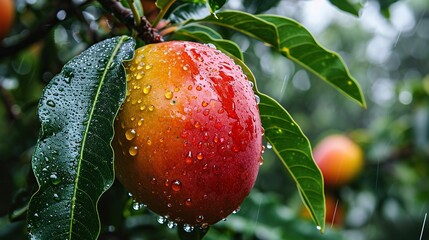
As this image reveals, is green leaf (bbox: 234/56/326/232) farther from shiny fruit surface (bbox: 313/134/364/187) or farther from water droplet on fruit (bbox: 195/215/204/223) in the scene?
shiny fruit surface (bbox: 313/134/364/187)

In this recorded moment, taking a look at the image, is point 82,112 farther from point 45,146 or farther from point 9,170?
point 9,170

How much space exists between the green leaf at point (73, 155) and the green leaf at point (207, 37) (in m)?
0.20

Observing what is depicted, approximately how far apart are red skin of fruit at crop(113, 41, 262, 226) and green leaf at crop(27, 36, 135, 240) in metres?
0.04

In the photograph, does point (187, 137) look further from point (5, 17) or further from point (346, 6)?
point (5, 17)

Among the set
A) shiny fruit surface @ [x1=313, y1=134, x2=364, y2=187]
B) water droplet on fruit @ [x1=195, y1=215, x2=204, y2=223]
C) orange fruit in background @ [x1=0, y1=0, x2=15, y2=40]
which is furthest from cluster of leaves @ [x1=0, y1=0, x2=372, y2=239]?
shiny fruit surface @ [x1=313, y1=134, x2=364, y2=187]

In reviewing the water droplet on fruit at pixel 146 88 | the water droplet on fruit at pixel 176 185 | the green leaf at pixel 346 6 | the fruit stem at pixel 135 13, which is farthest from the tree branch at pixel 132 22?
the green leaf at pixel 346 6

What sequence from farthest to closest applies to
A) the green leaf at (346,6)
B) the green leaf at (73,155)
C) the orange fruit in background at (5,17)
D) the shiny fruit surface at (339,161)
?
the shiny fruit surface at (339,161)
the orange fruit in background at (5,17)
the green leaf at (346,6)
the green leaf at (73,155)

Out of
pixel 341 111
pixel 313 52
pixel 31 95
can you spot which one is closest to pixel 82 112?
pixel 313 52

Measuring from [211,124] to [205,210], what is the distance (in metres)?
0.10

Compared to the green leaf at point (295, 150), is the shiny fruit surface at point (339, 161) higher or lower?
lower

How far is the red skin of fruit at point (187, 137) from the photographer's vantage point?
25.0 inches

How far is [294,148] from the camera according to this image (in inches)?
31.7

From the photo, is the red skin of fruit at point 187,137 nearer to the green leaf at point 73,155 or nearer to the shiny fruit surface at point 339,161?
the green leaf at point 73,155

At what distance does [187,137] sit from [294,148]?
0.23 m
